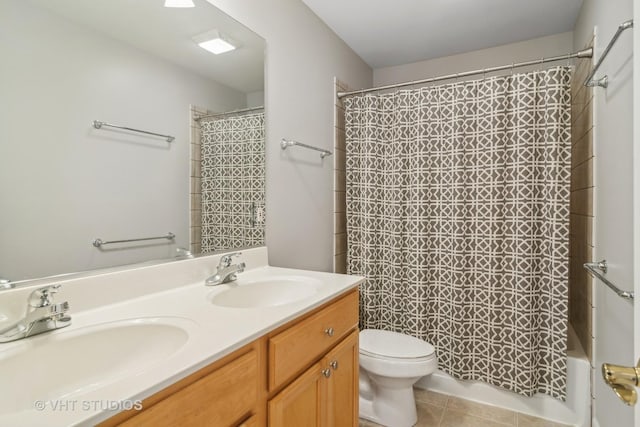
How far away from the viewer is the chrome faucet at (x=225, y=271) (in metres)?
1.27

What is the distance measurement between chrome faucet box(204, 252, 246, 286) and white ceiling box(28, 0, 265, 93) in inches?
31.5

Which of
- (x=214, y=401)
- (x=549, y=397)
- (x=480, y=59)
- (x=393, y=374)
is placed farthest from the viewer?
(x=480, y=59)

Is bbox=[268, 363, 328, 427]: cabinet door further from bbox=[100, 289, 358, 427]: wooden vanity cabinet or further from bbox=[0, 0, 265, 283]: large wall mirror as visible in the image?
bbox=[0, 0, 265, 283]: large wall mirror

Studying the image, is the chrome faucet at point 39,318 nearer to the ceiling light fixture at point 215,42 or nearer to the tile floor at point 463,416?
the ceiling light fixture at point 215,42

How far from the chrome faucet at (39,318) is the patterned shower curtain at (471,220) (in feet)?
5.66

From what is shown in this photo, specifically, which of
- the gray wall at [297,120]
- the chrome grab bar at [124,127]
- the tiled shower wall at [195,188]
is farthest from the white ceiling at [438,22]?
the chrome grab bar at [124,127]

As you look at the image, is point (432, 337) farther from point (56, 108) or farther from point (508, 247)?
point (56, 108)

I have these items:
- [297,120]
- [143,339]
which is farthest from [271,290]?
[297,120]

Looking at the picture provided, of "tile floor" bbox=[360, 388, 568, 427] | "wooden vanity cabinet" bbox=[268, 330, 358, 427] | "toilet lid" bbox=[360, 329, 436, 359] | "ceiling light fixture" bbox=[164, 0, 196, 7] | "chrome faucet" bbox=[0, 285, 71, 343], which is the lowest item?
"tile floor" bbox=[360, 388, 568, 427]

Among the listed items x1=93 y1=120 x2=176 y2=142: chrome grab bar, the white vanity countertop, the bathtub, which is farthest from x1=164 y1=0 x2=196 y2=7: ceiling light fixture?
the bathtub

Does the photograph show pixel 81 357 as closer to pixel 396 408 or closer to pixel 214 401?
pixel 214 401

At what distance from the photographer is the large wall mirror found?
0.84m

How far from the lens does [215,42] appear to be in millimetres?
1398

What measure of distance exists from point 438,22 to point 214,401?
244cm
